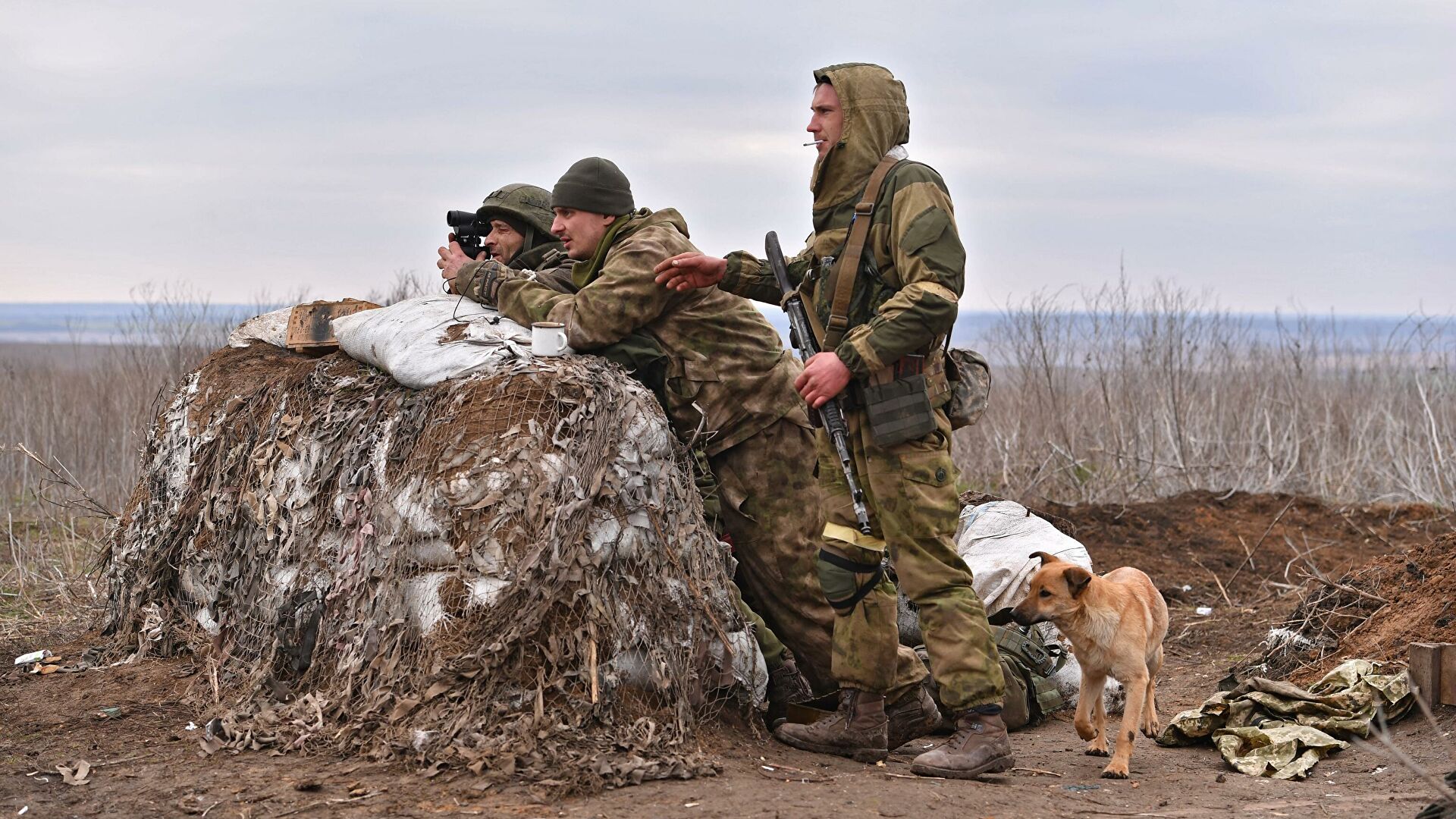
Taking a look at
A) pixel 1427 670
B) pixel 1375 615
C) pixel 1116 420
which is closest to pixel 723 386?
pixel 1427 670

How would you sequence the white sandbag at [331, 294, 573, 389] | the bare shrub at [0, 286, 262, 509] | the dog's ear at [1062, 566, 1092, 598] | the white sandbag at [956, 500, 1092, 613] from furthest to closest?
1. the bare shrub at [0, 286, 262, 509]
2. the white sandbag at [956, 500, 1092, 613]
3. the white sandbag at [331, 294, 573, 389]
4. the dog's ear at [1062, 566, 1092, 598]

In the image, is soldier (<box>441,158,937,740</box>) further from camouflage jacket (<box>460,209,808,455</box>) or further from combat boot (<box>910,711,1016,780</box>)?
combat boot (<box>910,711,1016,780</box>)

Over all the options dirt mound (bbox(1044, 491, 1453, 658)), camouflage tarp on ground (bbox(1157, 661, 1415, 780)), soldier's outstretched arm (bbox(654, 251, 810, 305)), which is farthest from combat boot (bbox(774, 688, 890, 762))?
dirt mound (bbox(1044, 491, 1453, 658))

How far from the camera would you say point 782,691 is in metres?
5.19

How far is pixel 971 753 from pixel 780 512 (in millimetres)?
1270

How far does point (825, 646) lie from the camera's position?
535cm

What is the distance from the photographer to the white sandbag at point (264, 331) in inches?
258

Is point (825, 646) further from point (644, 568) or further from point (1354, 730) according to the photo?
point (1354, 730)

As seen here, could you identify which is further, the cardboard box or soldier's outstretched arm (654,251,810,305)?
the cardboard box

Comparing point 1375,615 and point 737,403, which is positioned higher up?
point 737,403

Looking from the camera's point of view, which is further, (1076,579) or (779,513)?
(779,513)

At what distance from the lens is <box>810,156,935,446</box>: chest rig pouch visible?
4.45 metres

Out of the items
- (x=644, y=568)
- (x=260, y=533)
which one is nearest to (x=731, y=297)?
(x=644, y=568)

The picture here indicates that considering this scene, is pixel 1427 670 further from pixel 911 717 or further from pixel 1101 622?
pixel 911 717
